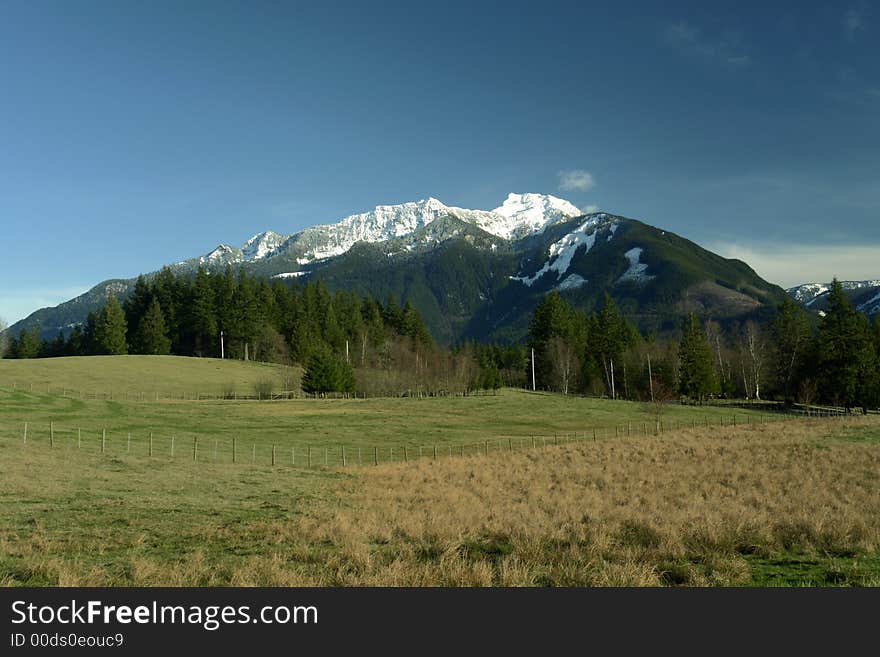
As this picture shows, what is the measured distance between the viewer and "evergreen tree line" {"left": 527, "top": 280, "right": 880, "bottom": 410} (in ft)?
260

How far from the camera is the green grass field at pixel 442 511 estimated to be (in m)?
12.0

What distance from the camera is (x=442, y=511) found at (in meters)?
21.2

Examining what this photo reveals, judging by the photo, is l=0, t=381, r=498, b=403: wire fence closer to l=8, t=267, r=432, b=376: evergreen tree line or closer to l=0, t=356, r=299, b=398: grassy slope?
l=0, t=356, r=299, b=398: grassy slope

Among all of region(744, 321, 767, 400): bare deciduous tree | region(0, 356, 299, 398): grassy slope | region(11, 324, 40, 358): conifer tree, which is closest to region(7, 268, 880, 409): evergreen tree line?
region(11, 324, 40, 358): conifer tree

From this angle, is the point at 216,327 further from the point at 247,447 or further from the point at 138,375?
the point at 247,447

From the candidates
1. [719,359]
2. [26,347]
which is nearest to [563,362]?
[719,359]

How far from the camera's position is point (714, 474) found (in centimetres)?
2936

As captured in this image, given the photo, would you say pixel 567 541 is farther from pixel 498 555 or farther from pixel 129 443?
pixel 129 443

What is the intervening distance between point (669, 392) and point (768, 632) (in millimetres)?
98925

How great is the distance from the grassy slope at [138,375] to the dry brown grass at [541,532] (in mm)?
72104

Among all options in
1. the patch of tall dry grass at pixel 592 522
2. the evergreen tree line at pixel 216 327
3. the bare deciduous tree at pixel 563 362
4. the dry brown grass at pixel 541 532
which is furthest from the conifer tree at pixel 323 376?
the dry brown grass at pixel 541 532

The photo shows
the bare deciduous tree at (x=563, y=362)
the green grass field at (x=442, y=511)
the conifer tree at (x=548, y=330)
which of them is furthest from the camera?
the conifer tree at (x=548, y=330)

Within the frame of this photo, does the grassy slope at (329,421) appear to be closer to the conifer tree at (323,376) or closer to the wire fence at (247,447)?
the wire fence at (247,447)

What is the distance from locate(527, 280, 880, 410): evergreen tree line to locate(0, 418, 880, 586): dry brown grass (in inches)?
2191
